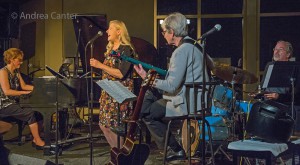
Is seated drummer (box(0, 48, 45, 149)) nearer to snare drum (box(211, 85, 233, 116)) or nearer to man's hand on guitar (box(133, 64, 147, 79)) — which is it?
snare drum (box(211, 85, 233, 116))

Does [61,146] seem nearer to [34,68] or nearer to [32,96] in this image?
[32,96]

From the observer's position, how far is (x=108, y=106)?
527 centimetres

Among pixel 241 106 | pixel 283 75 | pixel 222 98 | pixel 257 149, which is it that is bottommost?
pixel 257 149

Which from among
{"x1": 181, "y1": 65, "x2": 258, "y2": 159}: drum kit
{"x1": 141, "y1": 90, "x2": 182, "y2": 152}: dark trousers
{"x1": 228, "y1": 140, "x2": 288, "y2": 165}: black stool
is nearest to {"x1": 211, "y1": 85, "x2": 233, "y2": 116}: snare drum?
{"x1": 181, "y1": 65, "x2": 258, "y2": 159}: drum kit

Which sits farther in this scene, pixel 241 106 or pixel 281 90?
pixel 241 106

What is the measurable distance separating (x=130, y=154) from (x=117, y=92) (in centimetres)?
61

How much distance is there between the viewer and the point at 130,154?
443cm

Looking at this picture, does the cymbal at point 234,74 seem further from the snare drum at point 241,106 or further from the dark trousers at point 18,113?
the dark trousers at point 18,113

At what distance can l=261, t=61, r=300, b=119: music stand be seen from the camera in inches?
205

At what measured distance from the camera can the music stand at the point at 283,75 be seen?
5.20 meters

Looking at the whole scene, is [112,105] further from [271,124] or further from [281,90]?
[281,90]

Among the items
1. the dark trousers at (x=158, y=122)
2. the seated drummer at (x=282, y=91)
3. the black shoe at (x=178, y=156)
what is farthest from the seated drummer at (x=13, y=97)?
the seated drummer at (x=282, y=91)

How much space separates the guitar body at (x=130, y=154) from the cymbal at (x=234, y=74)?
3.96 ft

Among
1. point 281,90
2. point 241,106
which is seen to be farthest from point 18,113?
point 281,90
